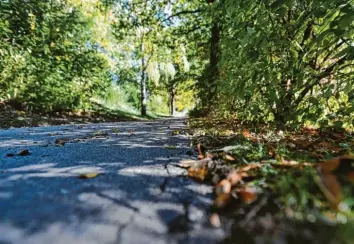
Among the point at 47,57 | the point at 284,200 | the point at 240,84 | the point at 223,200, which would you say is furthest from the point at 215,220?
the point at 47,57

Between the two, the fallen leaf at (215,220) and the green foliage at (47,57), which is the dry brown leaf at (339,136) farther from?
the green foliage at (47,57)

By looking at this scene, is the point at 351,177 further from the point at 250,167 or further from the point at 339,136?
the point at 339,136

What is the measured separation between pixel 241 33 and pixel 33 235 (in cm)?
198

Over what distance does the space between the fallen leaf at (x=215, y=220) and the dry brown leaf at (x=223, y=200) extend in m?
0.05

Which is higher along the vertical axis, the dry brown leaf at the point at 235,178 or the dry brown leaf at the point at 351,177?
the dry brown leaf at the point at 351,177

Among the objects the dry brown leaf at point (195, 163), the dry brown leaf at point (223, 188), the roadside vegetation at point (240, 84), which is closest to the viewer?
the roadside vegetation at point (240, 84)

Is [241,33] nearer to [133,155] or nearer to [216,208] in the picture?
[133,155]

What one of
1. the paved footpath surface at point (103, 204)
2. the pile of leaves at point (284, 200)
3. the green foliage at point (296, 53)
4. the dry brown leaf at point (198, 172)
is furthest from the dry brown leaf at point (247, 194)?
the green foliage at point (296, 53)

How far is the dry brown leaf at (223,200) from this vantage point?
2.91ft

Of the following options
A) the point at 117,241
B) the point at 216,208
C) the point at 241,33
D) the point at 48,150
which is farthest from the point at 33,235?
the point at 241,33

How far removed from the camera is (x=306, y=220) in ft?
2.38

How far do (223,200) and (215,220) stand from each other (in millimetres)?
105

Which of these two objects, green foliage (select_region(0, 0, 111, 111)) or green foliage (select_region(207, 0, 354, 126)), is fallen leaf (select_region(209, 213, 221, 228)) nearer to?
green foliage (select_region(207, 0, 354, 126))

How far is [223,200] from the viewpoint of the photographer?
0.90 metres
